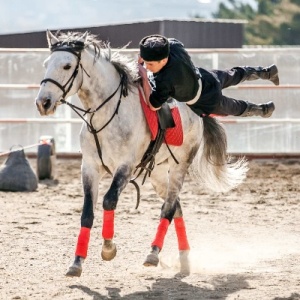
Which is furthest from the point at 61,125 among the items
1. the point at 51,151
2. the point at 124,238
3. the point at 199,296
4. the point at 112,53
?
the point at 199,296

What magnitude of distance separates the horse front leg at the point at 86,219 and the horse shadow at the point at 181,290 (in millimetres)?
131

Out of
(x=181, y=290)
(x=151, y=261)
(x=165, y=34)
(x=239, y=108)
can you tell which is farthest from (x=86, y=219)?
(x=165, y=34)

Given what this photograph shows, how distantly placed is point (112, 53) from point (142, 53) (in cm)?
44

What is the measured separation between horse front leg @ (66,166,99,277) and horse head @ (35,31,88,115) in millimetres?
595

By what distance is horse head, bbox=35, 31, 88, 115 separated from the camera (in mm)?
6953

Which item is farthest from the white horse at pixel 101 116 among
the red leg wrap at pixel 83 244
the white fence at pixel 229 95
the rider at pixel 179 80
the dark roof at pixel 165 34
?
the dark roof at pixel 165 34

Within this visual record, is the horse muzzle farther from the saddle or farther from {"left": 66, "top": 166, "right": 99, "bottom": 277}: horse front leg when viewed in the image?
the saddle

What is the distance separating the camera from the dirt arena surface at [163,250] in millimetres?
6871

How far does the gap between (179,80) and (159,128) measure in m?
0.41

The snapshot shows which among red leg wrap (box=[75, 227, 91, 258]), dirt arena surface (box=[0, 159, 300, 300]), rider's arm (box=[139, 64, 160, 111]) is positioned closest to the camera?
dirt arena surface (box=[0, 159, 300, 300])

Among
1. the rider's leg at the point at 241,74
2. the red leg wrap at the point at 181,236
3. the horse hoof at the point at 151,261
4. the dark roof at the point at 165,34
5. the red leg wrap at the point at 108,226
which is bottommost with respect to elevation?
the horse hoof at the point at 151,261

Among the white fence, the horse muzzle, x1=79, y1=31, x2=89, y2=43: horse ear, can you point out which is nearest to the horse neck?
x1=79, y1=31, x2=89, y2=43: horse ear

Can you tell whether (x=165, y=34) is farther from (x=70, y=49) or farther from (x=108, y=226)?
(x=108, y=226)

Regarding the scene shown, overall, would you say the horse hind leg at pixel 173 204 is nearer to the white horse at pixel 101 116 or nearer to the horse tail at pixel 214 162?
the white horse at pixel 101 116
